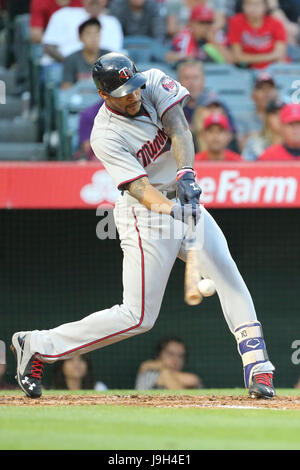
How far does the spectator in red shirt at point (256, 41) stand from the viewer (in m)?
8.80

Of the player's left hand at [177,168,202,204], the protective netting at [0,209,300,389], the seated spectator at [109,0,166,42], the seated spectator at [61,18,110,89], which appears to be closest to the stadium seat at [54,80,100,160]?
the seated spectator at [61,18,110,89]

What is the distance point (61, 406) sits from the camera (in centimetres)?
409

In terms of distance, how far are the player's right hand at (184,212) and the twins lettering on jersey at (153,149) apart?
326 mm

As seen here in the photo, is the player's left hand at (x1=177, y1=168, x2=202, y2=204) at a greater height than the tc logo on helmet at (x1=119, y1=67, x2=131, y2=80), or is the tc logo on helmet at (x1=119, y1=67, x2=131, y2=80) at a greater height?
the tc logo on helmet at (x1=119, y1=67, x2=131, y2=80)

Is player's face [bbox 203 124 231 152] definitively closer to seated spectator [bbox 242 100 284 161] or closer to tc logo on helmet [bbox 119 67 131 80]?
seated spectator [bbox 242 100 284 161]

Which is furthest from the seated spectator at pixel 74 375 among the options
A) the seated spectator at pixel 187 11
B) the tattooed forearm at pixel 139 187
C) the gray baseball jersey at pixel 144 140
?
the seated spectator at pixel 187 11

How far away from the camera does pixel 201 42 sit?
8.83 meters

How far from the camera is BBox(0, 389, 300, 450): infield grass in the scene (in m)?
3.01

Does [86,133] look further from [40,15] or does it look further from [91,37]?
[40,15]

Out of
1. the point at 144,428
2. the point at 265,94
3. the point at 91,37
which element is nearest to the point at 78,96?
the point at 91,37

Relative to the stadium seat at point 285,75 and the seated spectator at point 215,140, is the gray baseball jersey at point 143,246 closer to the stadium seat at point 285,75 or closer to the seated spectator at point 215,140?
the seated spectator at point 215,140

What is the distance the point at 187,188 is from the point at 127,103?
51 cm

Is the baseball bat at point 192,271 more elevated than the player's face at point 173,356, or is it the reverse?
the baseball bat at point 192,271
